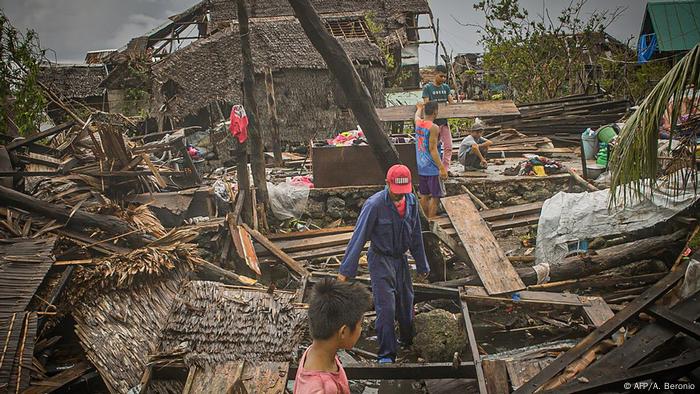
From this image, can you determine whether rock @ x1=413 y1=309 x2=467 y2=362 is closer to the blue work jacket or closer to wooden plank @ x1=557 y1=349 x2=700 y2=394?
the blue work jacket

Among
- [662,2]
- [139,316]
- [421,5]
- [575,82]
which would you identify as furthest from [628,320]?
[421,5]

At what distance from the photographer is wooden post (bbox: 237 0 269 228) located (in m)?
7.68

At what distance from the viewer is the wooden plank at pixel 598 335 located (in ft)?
12.2

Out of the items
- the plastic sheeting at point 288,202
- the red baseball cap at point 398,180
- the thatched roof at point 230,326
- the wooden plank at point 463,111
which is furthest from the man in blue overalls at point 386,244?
the wooden plank at point 463,111

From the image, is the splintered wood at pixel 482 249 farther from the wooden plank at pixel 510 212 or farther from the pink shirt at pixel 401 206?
the pink shirt at pixel 401 206

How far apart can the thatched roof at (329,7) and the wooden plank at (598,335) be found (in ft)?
61.8

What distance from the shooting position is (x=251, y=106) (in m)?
8.09

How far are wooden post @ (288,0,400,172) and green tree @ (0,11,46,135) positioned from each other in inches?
225

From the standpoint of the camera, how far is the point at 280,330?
4402 millimetres

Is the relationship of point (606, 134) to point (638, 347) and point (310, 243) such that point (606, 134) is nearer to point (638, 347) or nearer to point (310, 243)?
point (310, 243)

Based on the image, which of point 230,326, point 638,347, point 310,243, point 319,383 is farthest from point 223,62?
point 319,383

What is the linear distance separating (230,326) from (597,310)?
382 cm

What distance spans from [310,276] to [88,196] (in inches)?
123

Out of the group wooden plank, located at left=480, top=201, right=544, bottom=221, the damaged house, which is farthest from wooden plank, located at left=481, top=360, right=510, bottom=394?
the damaged house
